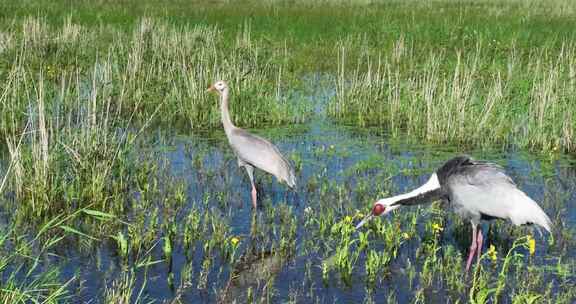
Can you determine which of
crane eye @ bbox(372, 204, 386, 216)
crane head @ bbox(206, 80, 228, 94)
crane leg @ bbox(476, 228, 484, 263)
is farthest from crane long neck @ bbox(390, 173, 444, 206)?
crane head @ bbox(206, 80, 228, 94)

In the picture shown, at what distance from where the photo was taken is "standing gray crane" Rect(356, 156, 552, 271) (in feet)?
19.6

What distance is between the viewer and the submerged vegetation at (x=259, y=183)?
553 centimetres

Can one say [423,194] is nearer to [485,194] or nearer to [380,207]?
[380,207]

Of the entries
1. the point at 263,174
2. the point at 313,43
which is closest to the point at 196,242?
the point at 263,174

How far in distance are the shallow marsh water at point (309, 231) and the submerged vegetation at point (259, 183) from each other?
24mm

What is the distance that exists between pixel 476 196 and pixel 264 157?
2482 mm

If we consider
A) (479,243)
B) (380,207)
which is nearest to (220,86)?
(380,207)

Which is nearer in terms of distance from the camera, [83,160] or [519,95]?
[83,160]

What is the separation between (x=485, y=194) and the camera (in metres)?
6.16

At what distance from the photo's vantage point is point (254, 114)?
36.9 ft

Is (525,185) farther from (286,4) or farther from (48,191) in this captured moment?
(286,4)

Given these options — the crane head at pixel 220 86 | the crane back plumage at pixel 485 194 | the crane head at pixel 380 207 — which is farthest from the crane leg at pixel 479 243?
the crane head at pixel 220 86

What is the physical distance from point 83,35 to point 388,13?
34.0 feet

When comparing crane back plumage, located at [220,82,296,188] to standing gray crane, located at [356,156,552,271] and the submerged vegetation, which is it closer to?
the submerged vegetation
